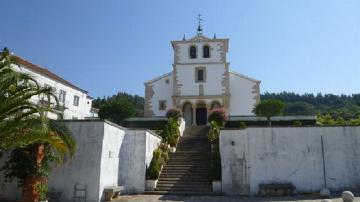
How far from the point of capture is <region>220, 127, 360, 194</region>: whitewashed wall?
57.7 feet

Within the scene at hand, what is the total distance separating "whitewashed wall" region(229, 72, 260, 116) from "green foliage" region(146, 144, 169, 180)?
1707 cm

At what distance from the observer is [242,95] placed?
3778 centimetres

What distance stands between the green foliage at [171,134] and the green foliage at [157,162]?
6.17 ft

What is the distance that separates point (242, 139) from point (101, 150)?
7.58 metres

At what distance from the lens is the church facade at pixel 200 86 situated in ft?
123

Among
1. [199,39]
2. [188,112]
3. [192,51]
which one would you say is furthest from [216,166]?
[199,39]

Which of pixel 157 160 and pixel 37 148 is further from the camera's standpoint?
pixel 157 160

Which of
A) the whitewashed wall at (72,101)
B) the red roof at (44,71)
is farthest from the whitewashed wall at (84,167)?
the whitewashed wall at (72,101)

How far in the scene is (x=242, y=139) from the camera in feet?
61.0

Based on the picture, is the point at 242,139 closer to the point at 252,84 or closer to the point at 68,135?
the point at 68,135

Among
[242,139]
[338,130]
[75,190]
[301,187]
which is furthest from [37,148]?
[338,130]

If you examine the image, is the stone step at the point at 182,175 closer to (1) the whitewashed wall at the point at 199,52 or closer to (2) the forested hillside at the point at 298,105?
(2) the forested hillside at the point at 298,105

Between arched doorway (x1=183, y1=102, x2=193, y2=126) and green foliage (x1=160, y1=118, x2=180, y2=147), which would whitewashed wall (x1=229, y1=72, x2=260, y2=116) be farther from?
green foliage (x1=160, y1=118, x2=180, y2=147)

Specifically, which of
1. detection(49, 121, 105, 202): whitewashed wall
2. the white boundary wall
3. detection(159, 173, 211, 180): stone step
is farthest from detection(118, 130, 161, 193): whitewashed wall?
detection(49, 121, 105, 202): whitewashed wall
